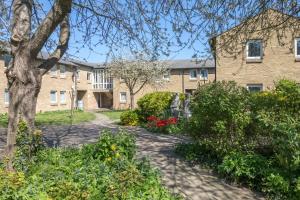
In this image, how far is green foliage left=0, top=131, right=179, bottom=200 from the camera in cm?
442

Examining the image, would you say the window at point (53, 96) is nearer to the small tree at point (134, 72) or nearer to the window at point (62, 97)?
the window at point (62, 97)

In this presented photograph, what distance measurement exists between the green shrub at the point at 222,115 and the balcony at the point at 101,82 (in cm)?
3944

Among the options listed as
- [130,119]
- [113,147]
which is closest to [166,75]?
[130,119]

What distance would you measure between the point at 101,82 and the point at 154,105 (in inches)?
1200

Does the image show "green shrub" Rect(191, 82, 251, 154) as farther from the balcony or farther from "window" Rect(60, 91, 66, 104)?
the balcony

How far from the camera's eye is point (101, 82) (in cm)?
4803

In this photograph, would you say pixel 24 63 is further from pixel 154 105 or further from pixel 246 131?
pixel 154 105

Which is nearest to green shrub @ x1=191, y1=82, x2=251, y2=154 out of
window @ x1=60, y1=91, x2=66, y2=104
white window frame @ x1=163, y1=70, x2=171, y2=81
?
window @ x1=60, y1=91, x2=66, y2=104

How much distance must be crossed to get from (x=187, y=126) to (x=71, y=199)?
4880 millimetres

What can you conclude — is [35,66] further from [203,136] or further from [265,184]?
[265,184]

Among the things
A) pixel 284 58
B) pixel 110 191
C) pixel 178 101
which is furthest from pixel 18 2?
pixel 284 58

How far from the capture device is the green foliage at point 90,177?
14.5 feet

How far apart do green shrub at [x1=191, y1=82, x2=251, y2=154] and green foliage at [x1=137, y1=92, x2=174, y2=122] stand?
973 cm

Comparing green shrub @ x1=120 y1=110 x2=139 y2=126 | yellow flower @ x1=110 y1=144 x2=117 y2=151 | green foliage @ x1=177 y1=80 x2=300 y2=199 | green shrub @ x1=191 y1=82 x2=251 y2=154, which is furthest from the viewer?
green shrub @ x1=120 y1=110 x2=139 y2=126
